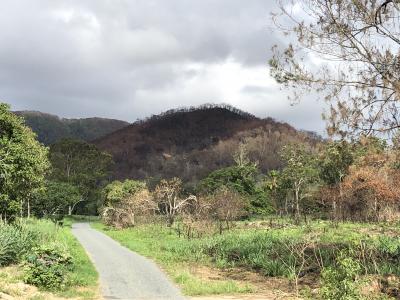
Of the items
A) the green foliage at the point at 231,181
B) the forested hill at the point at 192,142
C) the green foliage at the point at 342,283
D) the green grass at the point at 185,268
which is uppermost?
the forested hill at the point at 192,142

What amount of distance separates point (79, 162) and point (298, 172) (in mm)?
38283

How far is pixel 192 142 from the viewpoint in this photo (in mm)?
141625

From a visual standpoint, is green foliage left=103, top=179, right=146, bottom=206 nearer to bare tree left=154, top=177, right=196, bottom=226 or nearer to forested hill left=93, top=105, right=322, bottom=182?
bare tree left=154, top=177, right=196, bottom=226

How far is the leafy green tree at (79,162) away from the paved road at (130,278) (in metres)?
51.0

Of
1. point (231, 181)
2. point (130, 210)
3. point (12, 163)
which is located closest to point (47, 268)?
point (12, 163)

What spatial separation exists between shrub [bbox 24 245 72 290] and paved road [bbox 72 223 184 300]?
1.10m

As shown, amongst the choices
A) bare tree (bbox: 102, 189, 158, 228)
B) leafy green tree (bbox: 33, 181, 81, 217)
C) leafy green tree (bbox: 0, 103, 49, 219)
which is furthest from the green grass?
leafy green tree (bbox: 33, 181, 81, 217)

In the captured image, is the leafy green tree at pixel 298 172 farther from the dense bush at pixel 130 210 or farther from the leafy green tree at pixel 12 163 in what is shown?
the leafy green tree at pixel 12 163

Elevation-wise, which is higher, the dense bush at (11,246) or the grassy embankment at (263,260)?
the dense bush at (11,246)

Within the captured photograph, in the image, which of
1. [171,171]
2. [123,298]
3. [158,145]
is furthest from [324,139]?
[158,145]

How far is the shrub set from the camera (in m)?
11.4

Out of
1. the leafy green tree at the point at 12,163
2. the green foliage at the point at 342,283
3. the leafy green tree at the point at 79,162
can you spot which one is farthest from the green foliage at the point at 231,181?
the green foliage at the point at 342,283

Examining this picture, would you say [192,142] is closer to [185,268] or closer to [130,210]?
[130,210]

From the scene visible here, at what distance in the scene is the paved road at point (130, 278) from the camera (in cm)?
1121
